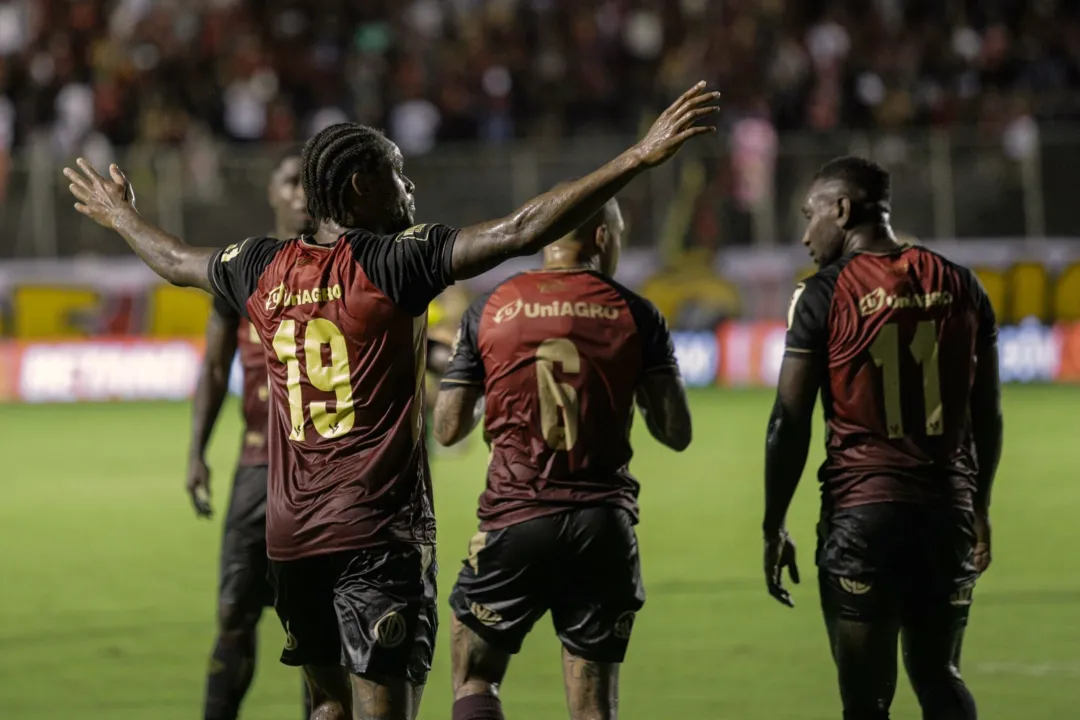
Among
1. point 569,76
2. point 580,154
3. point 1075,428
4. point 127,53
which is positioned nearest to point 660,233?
point 580,154

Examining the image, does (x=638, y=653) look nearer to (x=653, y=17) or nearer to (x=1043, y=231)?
(x=1043, y=231)

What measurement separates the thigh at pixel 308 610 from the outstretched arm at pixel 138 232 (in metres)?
0.92

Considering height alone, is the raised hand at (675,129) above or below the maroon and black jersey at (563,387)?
above

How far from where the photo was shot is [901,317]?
5.68 metres

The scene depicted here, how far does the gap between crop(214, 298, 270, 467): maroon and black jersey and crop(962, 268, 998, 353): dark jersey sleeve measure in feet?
9.48

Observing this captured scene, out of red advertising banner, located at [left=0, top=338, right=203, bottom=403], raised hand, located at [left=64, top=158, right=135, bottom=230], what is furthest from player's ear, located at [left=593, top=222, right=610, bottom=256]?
red advertising banner, located at [left=0, top=338, right=203, bottom=403]

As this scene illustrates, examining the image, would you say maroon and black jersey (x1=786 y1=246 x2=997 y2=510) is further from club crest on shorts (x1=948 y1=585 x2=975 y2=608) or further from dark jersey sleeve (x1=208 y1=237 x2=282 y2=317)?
dark jersey sleeve (x1=208 y1=237 x2=282 y2=317)

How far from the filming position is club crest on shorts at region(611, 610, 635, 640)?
5.63 meters

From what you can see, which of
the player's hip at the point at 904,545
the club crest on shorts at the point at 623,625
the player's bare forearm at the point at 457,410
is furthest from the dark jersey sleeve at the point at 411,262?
the player's hip at the point at 904,545

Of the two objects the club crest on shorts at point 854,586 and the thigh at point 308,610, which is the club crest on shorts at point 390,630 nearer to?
the thigh at point 308,610

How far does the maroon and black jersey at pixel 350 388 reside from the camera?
16.5 feet

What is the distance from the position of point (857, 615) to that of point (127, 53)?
23.8m

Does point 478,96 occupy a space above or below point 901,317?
above

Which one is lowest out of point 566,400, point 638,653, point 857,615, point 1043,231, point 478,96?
point 638,653
